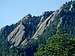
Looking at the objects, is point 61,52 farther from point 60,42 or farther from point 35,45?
point 35,45

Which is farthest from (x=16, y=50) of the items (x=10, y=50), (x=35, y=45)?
(x=35, y=45)

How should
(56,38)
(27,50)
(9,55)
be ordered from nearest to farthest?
(56,38)
(9,55)
(27,50)

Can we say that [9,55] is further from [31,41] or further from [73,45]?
[73,45]

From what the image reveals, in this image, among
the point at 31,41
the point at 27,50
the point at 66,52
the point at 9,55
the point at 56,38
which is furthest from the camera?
the point at 31,41

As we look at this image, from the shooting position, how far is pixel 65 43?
54.1m

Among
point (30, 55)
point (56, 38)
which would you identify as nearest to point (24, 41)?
point (30, 55)

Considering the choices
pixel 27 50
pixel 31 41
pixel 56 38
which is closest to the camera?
pixel 56 38

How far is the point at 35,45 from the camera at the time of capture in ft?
636

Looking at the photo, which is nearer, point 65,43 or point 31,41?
point 65,43

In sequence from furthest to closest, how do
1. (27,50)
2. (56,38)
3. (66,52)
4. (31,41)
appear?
(31,41) → (27,50) → (56,38) → (66,52)

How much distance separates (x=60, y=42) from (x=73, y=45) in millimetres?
2392

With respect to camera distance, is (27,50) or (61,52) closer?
(61,52)

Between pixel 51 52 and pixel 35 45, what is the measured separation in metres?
142

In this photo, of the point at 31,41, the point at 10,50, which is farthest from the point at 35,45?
the point at 10,50
